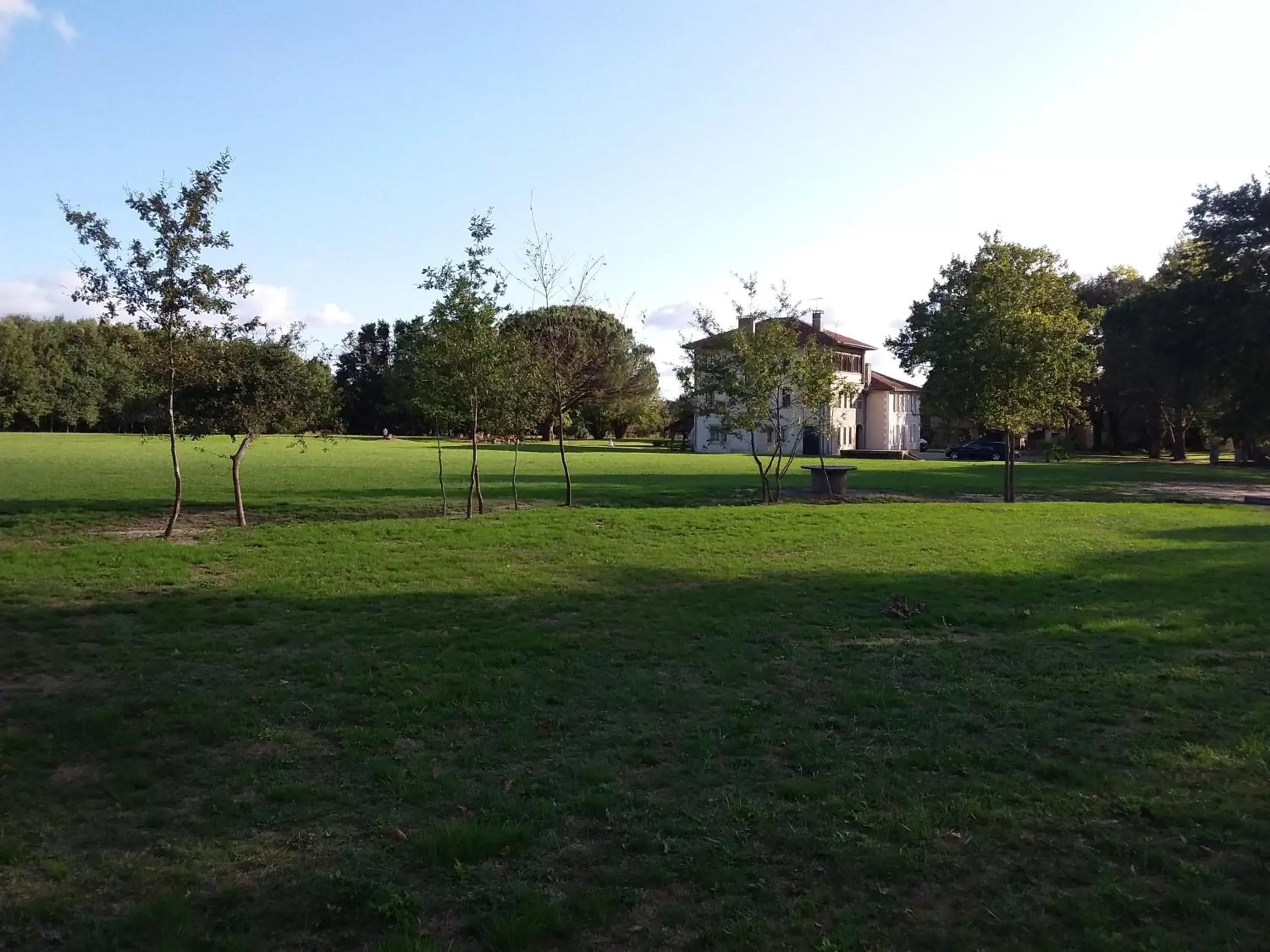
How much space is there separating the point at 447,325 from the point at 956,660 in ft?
46.3

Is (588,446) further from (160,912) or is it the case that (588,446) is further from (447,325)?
(160,912)

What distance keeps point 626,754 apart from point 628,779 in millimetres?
415

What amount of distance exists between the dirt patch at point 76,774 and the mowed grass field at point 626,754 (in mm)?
33

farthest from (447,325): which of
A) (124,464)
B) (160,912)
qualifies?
(124,464)

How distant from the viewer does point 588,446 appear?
76.8 metres

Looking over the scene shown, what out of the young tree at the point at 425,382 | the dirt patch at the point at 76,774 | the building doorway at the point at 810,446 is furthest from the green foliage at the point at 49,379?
the dirt patch at the point at 76,774

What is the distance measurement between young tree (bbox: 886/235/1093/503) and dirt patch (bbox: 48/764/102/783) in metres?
24.8

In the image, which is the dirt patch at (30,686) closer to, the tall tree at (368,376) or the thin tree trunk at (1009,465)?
the thin tree trunk at (1009,465)

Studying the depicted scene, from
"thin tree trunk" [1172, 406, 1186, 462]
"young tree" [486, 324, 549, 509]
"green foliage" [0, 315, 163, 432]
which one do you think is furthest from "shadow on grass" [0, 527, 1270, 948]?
"green foliage" [0, 315, 163, 432]

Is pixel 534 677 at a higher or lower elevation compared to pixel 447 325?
lower

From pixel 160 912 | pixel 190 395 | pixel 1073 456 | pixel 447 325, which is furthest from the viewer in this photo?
pixel 1073 456

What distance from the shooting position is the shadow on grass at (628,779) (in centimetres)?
398

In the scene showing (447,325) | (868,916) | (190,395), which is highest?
(447,325)

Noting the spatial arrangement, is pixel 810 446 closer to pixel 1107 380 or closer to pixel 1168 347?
pixel 1107 380
